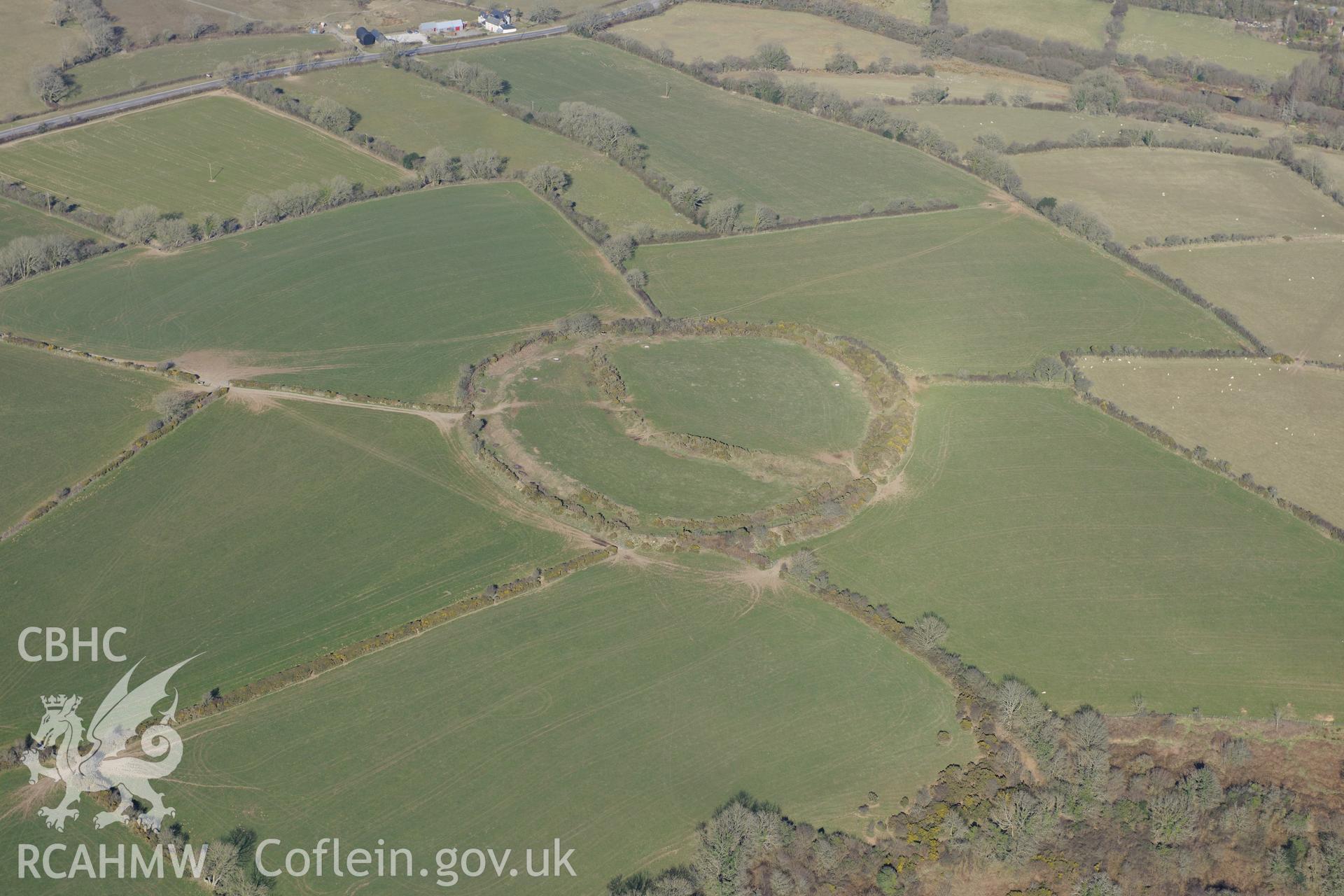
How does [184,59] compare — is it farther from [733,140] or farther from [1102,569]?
[1102,569]

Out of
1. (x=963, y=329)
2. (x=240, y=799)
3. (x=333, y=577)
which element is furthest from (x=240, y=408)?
(x=963, y=329)

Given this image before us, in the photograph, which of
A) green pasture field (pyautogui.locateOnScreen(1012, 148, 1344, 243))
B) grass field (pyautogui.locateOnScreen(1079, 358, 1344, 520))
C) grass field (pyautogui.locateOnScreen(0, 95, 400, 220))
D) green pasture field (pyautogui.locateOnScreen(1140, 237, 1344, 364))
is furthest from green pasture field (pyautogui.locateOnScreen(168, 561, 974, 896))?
green pasture field (pyautogui.locateOnScreen(1012, 148, 1344, 243))

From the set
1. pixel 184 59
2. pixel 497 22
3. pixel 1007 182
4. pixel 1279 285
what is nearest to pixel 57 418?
pixel 184 59

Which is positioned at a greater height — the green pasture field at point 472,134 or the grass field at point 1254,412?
the green pasture field at point 472,134

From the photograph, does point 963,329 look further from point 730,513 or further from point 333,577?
point 333,577

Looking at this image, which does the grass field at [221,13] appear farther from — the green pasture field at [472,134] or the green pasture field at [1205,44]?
the green pasture field at [1205,44]

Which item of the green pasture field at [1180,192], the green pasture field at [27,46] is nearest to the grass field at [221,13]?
the green pasture field at [27,46]

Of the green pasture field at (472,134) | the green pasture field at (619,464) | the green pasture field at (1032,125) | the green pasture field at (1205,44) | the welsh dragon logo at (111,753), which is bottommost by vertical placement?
the welsh dragon logo at (111,753)
